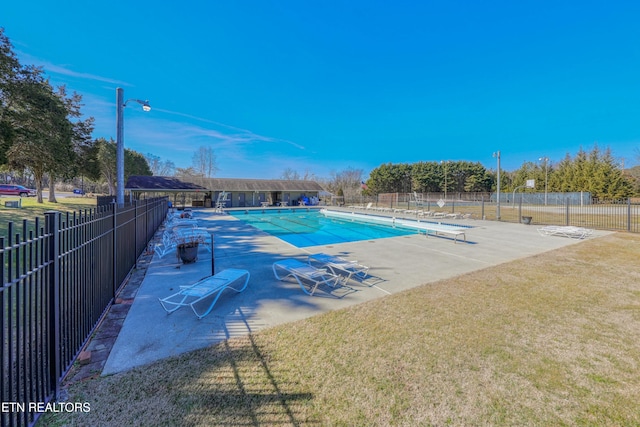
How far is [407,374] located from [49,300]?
3358mm

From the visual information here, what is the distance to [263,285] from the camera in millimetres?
5207

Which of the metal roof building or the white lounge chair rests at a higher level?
the metal roof building

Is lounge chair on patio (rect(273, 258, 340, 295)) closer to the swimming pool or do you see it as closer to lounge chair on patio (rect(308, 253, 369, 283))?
lounge chair on patio (rect(308, 253, 369, 283))

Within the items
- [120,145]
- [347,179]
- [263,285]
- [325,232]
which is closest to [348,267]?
[263,285]

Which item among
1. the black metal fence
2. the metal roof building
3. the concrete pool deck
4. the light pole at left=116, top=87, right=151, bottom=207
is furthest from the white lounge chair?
the metal roof building

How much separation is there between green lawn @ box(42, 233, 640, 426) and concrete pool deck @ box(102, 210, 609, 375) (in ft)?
1.13

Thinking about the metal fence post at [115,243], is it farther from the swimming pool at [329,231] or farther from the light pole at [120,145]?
the swimming pool at [329,231]

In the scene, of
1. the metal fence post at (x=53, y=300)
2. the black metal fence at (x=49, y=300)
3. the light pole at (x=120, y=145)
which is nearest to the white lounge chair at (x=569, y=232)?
the black metal fence at (x=49, y=300)

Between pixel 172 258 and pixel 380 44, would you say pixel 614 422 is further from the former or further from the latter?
pixel 380 44

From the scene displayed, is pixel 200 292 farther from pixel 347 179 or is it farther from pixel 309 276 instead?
pixel 347 179

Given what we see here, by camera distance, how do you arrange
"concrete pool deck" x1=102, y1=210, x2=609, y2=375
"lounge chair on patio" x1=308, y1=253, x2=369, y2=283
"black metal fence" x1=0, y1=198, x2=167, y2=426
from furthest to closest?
"lounge chair on patio" x1=308, y1=253, x2=369, y2=283 < "concrete pool deck" x1=102, y1=210, x2=609, y2=375 < "black metal fence" x1=0, y1=198, x2=167, y2=426

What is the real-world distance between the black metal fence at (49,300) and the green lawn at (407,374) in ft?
1.04

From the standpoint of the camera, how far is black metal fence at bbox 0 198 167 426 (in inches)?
70.5

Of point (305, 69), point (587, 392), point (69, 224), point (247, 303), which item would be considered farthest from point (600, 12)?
point (69, 224)
